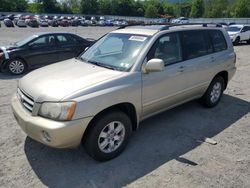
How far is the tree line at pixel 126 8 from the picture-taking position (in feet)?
317

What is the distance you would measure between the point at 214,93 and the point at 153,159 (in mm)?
2701

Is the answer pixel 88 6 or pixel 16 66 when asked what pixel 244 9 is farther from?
pixel 16 66

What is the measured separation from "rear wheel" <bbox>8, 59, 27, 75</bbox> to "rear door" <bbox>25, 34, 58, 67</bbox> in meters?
0.25

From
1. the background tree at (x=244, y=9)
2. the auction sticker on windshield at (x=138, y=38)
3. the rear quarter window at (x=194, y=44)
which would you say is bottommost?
the rear quarter window at (x=194, y=44)

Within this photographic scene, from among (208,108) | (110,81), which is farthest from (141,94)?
(208,108)

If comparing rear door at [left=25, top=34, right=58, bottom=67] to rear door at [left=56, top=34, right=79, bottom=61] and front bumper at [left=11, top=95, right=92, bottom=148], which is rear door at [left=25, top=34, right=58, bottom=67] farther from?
front bumper at [left=11, top=95, right=92, bottom=148]

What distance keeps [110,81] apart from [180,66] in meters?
1.56

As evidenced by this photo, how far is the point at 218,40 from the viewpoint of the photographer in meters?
5.90

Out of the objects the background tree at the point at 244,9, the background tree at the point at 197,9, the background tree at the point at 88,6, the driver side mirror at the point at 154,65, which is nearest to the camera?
the driver side mirror at the point at 154,65

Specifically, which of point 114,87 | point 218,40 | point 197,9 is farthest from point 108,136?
point 197,9

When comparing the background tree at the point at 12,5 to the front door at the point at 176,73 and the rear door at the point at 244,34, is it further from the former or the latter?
the front door at the point at 176,73

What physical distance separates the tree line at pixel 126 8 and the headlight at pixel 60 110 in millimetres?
100369

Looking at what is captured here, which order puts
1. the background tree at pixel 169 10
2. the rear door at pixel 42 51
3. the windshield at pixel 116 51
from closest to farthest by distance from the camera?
1. the windshield at pixel 116 51
2. the rear door at pixel 42 51
3. the background tree at pixel 169 10

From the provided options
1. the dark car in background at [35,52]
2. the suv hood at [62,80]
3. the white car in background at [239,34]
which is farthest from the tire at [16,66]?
the white car in background at [239,34]
